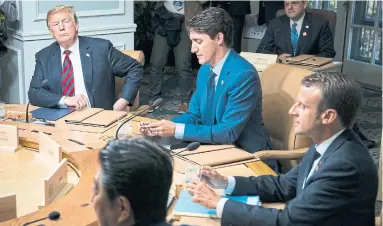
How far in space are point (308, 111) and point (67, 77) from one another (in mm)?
2003

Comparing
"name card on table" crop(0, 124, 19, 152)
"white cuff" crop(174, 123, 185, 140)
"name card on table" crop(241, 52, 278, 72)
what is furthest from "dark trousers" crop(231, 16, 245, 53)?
"name card on table" crop(0, 124, 19, 152)

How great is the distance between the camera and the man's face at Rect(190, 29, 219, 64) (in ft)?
9.89

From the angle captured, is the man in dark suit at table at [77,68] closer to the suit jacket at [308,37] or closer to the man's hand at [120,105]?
the man's hand at [120,105]

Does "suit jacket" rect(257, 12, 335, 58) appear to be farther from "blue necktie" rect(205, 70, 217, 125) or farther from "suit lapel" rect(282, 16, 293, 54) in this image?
"blue necktie" rect(205, 70, 217, 125)

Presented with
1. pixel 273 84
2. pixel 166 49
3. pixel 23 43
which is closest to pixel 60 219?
pixel 273 84

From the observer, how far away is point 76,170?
2705 mm

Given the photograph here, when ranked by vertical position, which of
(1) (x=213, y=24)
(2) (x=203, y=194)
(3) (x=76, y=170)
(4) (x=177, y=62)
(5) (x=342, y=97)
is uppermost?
(1) (x=213, y=24)

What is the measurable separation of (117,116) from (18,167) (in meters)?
0.68

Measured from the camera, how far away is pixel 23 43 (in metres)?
5.15

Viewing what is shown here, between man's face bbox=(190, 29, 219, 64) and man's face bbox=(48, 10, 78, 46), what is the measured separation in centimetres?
93

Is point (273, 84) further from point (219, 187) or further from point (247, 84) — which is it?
point (219, 187)

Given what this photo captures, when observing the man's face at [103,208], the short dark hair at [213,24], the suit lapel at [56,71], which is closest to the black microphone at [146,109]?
the short dark hair at [213,24]

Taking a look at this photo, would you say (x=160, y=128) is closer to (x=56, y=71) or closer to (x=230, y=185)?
(x=230, y=185)

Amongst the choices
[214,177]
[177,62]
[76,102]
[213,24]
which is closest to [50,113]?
[76,102]
